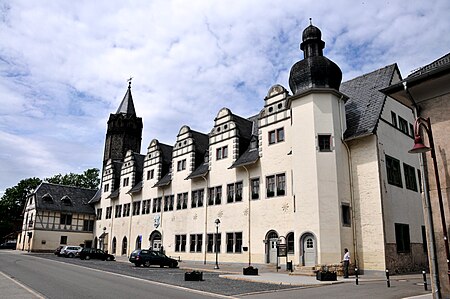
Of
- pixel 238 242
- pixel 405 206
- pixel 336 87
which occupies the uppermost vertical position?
pixel 336 87

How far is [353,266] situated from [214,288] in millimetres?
12172

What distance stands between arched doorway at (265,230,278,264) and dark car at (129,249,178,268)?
7474 millimetres

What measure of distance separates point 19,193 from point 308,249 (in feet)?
241

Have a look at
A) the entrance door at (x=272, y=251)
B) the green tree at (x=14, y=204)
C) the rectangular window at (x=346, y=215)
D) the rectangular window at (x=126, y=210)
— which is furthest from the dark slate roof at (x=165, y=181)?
the green tree at (x=14, y=204)

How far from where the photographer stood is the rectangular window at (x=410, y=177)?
92.0ft

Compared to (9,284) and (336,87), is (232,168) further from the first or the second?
(9,284)

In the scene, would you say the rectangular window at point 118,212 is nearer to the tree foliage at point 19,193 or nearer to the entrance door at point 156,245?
the entrance door at point 156,245

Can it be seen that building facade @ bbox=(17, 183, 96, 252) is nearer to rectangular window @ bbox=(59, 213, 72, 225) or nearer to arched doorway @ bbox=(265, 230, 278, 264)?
rectangular window @ bbox=(59, 213, 72, 225)

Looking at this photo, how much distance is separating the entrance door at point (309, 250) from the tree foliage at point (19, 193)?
6647 cm

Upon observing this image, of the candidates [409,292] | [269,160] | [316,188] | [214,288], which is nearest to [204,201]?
[269,160]

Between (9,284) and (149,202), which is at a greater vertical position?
(149,202)

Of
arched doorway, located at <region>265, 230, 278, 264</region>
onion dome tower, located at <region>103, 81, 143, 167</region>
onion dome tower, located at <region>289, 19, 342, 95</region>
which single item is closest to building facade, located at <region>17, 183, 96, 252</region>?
onion dome tower, located at <region>103, 81, 143, 167</region>

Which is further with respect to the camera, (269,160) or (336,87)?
(269,160)

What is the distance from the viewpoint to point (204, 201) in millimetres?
35719
